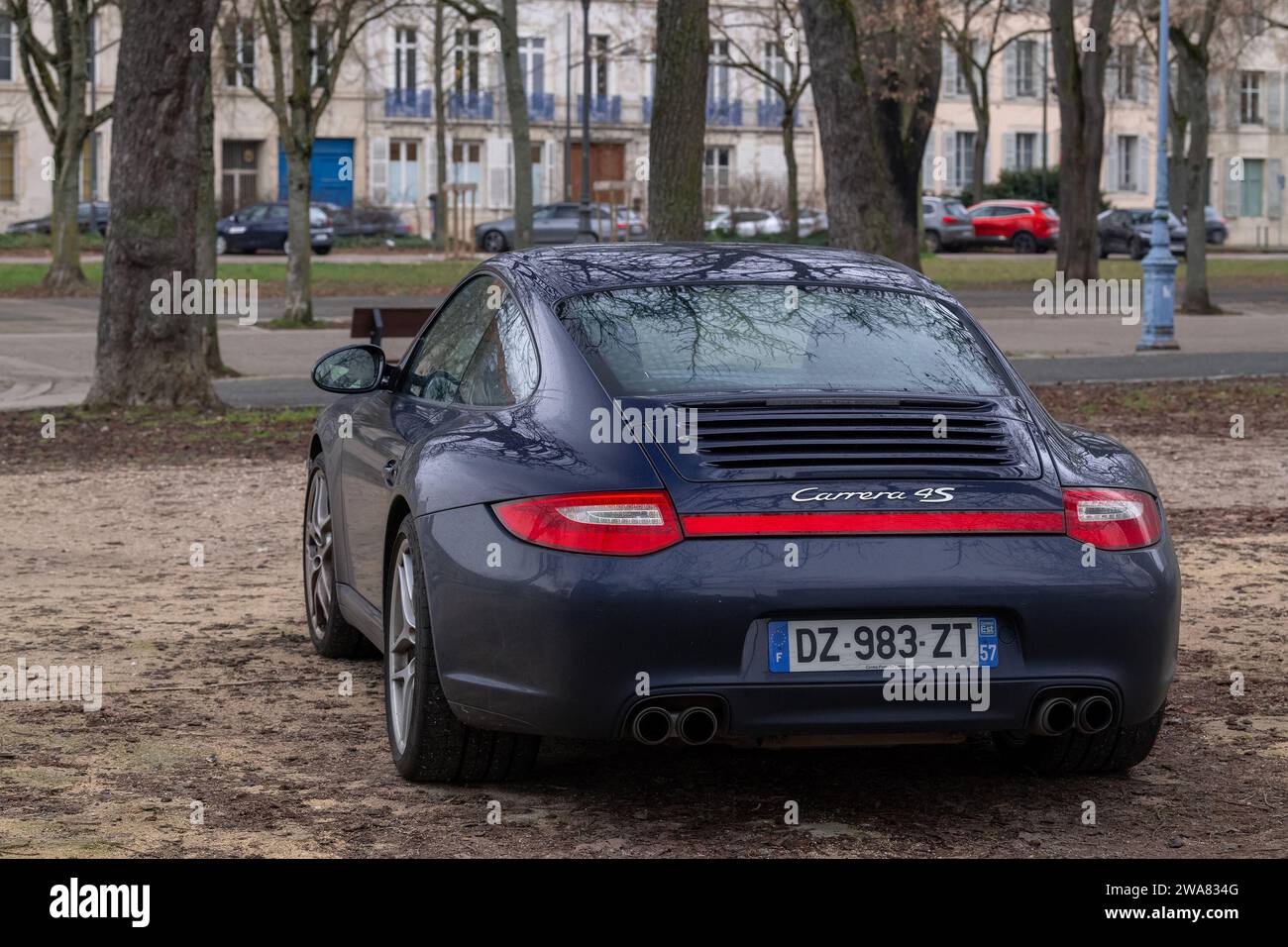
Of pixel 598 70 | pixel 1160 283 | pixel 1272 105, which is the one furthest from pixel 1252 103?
pixel 1160 283

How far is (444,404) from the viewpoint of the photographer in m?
5.95

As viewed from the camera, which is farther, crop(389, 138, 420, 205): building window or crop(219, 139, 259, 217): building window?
crop(389, 138, 420, 205): building window

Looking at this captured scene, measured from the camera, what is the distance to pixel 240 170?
6456cm

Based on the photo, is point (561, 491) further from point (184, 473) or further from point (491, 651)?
point (184, 473)

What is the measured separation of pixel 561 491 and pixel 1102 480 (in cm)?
132

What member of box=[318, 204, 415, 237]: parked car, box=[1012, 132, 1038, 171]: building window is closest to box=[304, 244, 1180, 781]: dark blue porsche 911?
box=[318, 204, 415, 237]: parked car

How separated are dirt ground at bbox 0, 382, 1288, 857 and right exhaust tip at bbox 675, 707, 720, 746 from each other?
0.93 feet

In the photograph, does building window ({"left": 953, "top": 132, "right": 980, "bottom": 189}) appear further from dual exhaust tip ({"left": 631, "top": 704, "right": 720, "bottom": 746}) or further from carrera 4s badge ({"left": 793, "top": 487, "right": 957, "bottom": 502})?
dual exhaust tip ({"left": 631, "top": 704, "right": 720, "bottom": 746})

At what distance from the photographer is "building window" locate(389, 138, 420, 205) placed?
226ft

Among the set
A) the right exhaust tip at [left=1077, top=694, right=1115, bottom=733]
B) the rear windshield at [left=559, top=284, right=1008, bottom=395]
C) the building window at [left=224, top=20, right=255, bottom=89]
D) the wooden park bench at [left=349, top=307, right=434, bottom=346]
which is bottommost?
the right exhaust tip at [left=1077, top=694, right=1115, bottom=733]

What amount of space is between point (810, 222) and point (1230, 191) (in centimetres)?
2575

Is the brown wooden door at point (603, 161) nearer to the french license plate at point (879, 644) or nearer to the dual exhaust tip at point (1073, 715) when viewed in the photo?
the dual exhaust tip at point (1073, 715)

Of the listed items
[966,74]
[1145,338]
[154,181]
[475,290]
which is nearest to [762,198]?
[966,74]

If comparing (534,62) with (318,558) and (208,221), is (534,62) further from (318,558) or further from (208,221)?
(318,558)
